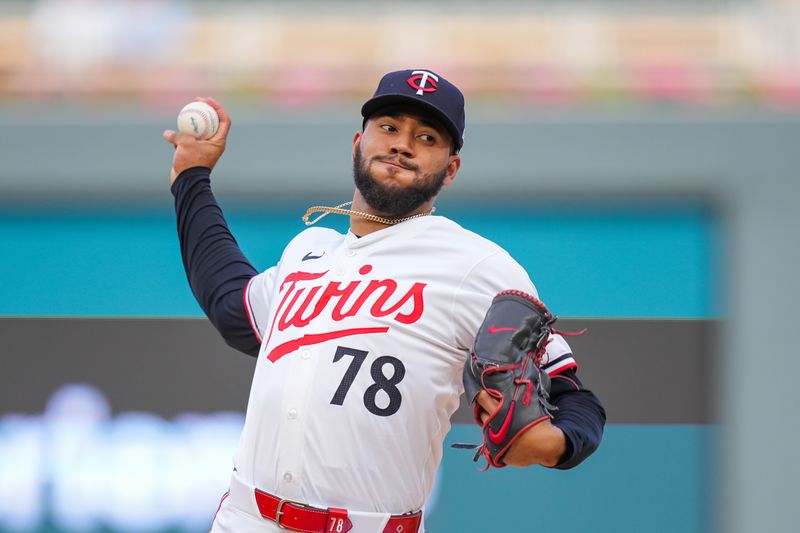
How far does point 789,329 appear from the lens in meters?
4.24

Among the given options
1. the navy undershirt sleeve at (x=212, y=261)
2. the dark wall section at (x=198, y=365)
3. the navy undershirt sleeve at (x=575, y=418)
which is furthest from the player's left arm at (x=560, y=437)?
the dark wall section at (x=198, y=365)

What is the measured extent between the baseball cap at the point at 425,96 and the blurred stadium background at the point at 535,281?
7.06 ft

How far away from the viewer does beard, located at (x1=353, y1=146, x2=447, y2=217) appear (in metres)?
2.00

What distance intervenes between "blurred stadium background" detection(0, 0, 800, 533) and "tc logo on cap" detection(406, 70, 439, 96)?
2156mm

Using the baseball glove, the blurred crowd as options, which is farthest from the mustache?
the blurred crowd

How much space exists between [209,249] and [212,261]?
29 mm

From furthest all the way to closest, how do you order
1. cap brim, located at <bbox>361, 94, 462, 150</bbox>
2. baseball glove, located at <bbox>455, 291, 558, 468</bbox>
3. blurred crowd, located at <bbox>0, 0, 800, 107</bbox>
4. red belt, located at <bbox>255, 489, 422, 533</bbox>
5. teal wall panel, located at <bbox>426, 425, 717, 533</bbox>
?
blurred crowd, located at <bbox>0, 0, 800, 107</bbox> → teal wall panel, located at <bbox>426, 425, 717, 533</bbox> → cap brim, located at <bbox>361, 94, 462, 150</bbox> → red belt, located at <bbox>255, 489, 422, 533</bbox> → baseball glove, located at <bbox>455, 291, 558, 468</bbox>

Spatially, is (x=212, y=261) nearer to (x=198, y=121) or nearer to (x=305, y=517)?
(x=198, y=121)

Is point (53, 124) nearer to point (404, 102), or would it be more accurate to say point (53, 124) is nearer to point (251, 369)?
→ point (251, 369)

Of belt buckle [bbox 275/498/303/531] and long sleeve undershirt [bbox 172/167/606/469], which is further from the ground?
long sleeve undershirt [bbox 172/167/606/469]

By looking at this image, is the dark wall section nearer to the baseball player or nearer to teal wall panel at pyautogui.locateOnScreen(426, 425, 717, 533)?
teal wall panel at pyautogui.locateOnScreen(426, 425, 717, 533)

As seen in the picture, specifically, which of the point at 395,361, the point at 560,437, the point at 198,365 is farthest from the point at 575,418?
the point at 198,365

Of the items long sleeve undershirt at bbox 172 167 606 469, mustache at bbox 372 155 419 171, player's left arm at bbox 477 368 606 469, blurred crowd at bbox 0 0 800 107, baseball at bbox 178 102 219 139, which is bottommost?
player's left arm at bbox 477 368 606 469

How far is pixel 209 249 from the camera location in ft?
7.30
